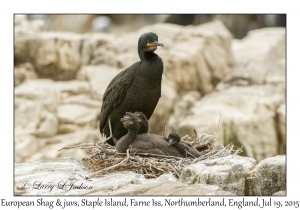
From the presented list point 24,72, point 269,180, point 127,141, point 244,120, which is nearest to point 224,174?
point 269,180

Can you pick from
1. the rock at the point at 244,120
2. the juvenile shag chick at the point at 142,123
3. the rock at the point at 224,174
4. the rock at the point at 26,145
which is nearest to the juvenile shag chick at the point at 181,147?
the juvenile shag chick at the point at 142,123

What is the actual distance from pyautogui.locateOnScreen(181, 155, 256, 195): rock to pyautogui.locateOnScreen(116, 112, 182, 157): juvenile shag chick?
1337 millimetres

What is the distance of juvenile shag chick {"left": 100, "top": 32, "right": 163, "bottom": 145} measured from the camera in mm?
9828

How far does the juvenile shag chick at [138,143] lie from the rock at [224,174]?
134cm

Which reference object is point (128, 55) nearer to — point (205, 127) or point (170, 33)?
point (170, 33)

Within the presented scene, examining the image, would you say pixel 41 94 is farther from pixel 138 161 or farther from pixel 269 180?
pixel 269 180

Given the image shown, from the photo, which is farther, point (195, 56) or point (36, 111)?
point (195, 56)

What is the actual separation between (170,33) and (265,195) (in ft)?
69.3

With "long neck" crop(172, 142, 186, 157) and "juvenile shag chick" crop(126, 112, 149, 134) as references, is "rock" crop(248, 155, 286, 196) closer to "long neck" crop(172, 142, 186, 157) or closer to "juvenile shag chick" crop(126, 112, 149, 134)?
"long neck" crop(172, 142, 186, 157)

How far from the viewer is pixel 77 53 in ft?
91.0

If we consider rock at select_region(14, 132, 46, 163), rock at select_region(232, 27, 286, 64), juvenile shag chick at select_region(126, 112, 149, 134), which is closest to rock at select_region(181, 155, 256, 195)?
juvenile shag chick at select_region(126, 112, 149, 134)

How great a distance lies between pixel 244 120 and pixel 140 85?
11.6 meters

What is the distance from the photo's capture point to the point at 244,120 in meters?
20.9

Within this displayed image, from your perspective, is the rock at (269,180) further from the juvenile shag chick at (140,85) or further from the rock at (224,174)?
the juvenile shag chick at (140,85)
